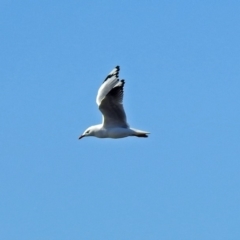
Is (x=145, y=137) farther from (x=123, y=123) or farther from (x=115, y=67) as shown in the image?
(x=115, y=67)

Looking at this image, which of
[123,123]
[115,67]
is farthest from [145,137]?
[115,67]

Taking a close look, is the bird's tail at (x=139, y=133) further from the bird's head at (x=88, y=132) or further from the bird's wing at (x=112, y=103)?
the bird's head at (x=88, y=132)

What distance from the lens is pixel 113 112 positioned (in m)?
23.2

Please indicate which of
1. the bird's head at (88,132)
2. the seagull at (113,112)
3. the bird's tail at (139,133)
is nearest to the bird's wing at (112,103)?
the seagull at (113,112)

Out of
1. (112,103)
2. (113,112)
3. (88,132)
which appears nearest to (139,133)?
(113,112)

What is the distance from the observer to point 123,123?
917 inches

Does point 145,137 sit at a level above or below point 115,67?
below

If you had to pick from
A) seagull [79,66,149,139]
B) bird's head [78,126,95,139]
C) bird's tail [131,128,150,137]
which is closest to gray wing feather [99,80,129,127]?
seagull [79,66,149,139]

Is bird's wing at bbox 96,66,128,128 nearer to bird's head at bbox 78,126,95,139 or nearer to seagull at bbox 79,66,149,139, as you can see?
seagull at bbox 79,66,149,139

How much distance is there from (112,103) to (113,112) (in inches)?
11.4

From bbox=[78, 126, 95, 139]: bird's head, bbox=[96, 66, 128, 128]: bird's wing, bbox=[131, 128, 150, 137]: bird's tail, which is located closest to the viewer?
Result: bbox=[96, 66, 128, 128]: bird's wing

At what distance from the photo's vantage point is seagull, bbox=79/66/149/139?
22.9 meters

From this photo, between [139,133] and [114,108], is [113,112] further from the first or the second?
[139,133]

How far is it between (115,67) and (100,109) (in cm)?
167
